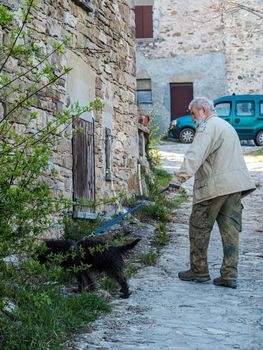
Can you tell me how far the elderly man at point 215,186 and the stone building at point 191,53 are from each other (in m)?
19.8

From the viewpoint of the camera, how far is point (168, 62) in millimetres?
26750

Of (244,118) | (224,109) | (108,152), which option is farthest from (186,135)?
(108,152)

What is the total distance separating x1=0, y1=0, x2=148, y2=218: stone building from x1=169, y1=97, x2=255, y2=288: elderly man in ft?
3.19

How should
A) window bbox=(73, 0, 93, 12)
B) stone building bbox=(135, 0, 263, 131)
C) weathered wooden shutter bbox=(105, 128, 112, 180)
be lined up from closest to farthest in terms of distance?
window bbox=(73, 0, 93, 12) → weathered wooden shutter bbox=(105, 128, 112, 180) → stone building bbox=(135, 0, 263, 131)

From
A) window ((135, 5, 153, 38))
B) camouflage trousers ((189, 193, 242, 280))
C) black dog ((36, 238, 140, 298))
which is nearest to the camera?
black dog ((36, 238, 140, 298))

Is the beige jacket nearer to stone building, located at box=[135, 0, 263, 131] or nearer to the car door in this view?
the car door

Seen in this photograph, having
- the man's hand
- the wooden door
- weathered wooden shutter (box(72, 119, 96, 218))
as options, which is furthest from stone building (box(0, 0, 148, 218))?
the wooden door

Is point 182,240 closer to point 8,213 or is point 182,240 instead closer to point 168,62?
point 8,213

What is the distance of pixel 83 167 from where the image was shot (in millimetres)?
8906

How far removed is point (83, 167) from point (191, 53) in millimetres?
18418

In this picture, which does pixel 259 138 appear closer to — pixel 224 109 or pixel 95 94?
pixel 224 109

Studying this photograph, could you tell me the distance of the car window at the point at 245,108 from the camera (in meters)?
23.3

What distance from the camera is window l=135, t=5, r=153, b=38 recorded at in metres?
26.7

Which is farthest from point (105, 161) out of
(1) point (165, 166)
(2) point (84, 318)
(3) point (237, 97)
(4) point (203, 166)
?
(3) point (237, 97)
